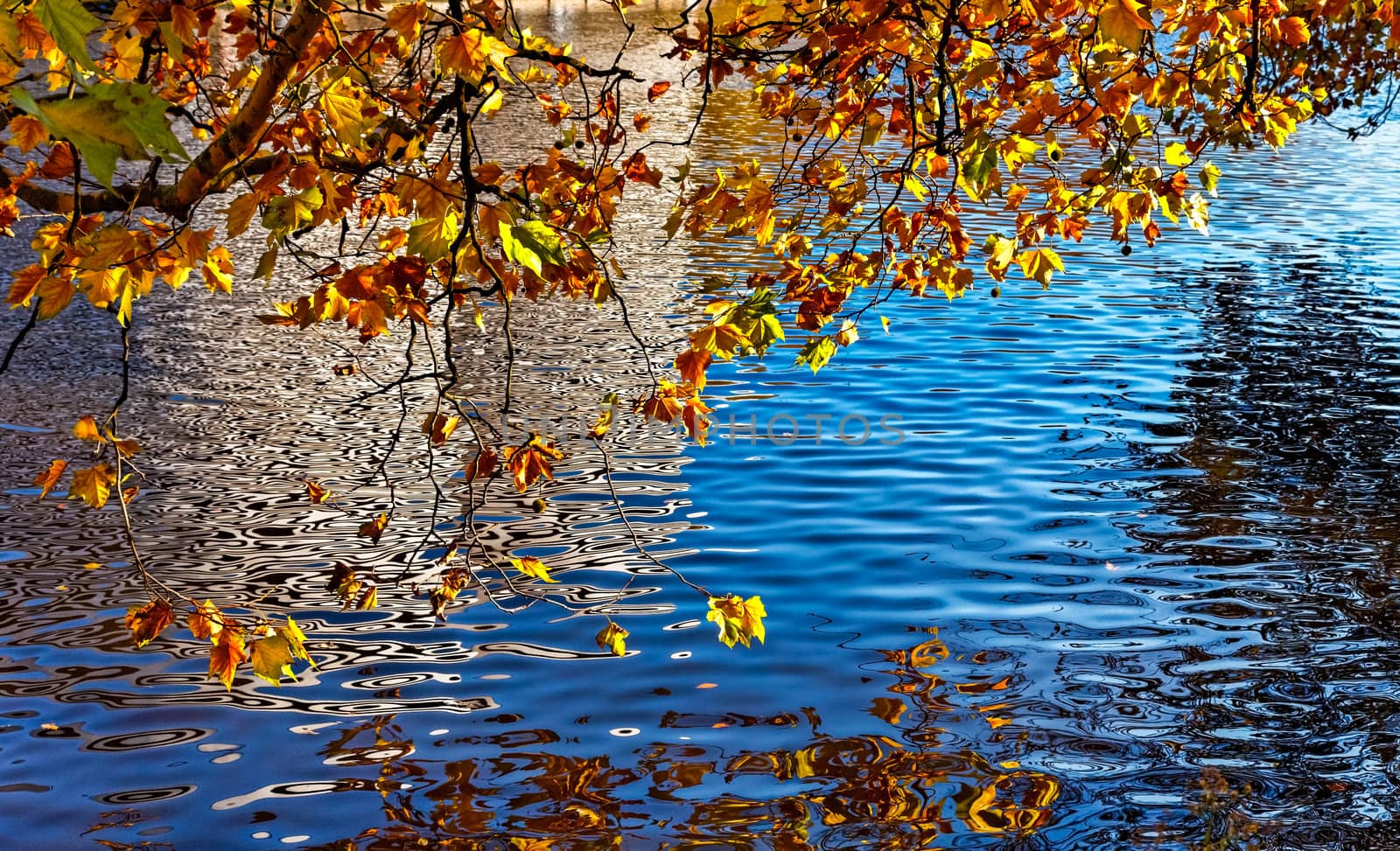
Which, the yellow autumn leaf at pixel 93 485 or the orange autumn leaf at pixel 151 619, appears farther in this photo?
the orange autumn leaf at pixel 151 619

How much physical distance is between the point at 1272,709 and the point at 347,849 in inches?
198

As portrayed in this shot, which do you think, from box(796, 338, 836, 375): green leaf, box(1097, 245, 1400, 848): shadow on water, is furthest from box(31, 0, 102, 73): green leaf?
box(1097, 245, 1400, 848): shadow on water

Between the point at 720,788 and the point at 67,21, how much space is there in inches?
192

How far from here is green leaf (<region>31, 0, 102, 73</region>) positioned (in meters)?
2.16

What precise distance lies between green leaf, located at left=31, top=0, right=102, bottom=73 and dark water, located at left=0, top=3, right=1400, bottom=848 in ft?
14.3

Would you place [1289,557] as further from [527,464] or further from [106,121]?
[106,121]

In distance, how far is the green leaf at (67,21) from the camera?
2.16 m

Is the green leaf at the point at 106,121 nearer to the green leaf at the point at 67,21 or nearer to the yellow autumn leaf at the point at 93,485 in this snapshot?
the green leaf at the point at 67,21

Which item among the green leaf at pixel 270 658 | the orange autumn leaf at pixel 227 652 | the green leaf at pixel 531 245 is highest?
the green leaf at pixel 531 245

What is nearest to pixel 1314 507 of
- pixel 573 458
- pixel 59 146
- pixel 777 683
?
pixel 777 683

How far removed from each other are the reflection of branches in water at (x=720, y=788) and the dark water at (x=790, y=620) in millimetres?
22

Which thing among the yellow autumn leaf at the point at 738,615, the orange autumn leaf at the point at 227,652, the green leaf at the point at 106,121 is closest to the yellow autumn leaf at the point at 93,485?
the orange autumn leaf at the point at 227,652

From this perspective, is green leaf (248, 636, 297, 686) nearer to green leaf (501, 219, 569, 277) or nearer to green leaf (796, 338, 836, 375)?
green leaf (501, 219, 569, 277)

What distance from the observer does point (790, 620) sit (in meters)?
8.05
